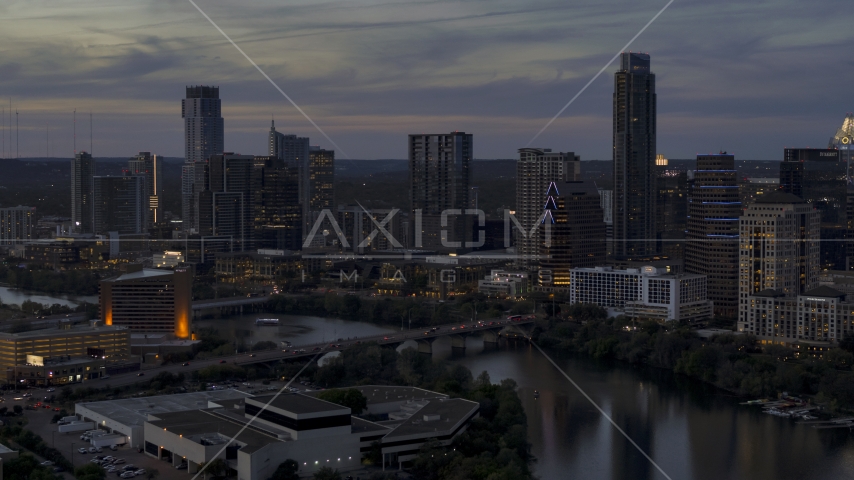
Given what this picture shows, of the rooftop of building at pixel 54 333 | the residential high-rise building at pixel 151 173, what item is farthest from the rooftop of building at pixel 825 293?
the residential high-rise building at pixel 151 173

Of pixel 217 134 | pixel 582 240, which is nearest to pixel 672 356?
pixel 582 240

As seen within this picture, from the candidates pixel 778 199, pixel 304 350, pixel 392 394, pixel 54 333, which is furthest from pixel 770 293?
pixel 54 333

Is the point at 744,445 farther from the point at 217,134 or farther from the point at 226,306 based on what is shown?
the point at 217,134

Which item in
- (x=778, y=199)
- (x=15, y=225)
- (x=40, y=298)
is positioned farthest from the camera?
(x=15, y=225)

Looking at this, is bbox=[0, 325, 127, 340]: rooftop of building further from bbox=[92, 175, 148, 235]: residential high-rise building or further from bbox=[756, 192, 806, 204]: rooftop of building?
bbox=[92, 175, 148, 235]: residential high-rise building

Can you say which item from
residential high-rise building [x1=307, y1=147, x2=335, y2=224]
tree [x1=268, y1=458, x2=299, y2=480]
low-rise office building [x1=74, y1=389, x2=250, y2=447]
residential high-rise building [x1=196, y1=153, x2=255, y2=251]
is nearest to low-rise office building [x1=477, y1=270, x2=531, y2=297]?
residential high-rise building [x1=196, y1=153, x2=255, y2=251]

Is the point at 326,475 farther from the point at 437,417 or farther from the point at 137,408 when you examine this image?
the point at 137,408
